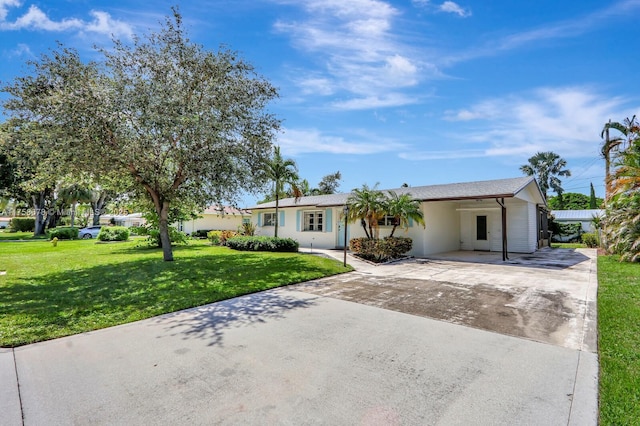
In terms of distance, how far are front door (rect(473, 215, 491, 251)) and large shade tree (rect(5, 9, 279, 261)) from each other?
42.1ft

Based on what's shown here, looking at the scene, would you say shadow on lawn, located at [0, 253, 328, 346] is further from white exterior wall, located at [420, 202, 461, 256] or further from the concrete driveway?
white exterior wall, located at [420, 202, 461, 256]

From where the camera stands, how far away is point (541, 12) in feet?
27.8

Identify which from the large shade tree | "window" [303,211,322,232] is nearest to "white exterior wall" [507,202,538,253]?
"window" [303,211,322,232]

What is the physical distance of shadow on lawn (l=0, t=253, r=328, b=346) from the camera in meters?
5.27

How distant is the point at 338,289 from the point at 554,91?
11.6 metres

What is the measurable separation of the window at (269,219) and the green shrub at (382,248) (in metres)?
8.98

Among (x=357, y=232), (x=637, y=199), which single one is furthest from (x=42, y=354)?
(x=637, y=199)

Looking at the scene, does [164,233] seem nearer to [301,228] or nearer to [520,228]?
[301,228]

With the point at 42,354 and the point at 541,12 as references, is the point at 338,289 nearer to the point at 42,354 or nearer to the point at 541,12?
the point at 42,354

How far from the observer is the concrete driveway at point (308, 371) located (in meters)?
2.73

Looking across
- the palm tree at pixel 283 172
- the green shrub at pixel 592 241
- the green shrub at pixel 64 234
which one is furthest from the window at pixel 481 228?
the green shrub at pixel 64 234

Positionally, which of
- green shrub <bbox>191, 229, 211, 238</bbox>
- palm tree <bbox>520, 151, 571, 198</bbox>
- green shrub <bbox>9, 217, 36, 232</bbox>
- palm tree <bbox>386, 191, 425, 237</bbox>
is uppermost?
palm tree <bbox>520, 151, 571, 198</bbox>

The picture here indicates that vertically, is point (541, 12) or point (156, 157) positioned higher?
point (541, 12)

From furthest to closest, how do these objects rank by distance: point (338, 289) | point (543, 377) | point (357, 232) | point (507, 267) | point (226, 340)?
point (357, 232) < point (507, 267) < point (338, 289) < point (226, 340) < point (543, 377)
